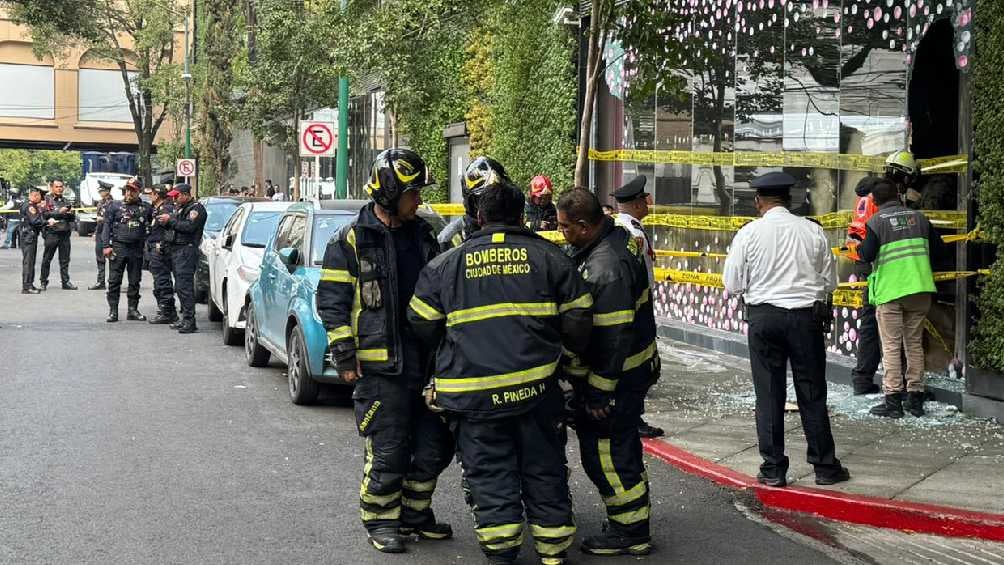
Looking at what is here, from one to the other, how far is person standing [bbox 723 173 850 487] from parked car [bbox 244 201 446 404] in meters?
3.52

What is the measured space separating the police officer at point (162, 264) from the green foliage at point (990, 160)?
34.9 feet

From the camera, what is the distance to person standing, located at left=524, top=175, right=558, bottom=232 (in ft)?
42.2

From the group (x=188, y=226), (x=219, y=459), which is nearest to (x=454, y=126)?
(x=188, y=226)

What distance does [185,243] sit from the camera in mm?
16688

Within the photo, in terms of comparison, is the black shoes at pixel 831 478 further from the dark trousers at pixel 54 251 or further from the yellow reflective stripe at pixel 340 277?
the dark trousers at pixel 54 251

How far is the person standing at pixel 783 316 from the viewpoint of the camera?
765 cm

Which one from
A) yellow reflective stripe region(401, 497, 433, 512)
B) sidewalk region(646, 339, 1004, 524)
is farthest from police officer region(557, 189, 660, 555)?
sidewalk region(646, 339, 1004, 524)

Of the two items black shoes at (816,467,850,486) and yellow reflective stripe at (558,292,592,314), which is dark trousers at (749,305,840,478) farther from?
yellow reflective stripe at (558,292,592,314)

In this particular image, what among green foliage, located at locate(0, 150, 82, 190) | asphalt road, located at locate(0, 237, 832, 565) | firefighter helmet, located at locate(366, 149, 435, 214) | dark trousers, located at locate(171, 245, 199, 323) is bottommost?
asphalt road, located at locate(0, 237, 832, 565)

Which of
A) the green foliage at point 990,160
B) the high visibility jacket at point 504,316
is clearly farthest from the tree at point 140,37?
the high visibility jacket at point 504,316

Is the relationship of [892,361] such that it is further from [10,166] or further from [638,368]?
[10,166]

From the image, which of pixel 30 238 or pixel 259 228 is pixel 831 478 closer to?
pixel 259 228

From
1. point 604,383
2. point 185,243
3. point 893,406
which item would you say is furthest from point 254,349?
point 604,383

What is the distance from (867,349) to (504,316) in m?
6.08
